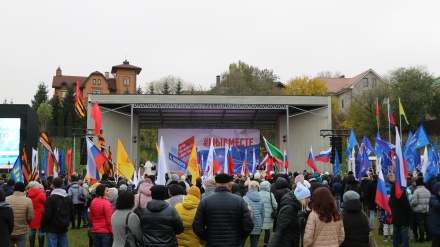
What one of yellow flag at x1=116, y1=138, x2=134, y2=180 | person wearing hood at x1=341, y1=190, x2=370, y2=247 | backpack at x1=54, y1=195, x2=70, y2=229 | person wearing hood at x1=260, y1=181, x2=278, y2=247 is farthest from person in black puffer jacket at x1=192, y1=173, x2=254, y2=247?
yellow flag at x1=116, y1=138, x2=134, y2=180

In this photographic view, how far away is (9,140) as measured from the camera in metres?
25.4

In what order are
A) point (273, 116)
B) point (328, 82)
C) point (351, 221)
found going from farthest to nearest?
point (328, 82), point (273, 116), point (351, 221)

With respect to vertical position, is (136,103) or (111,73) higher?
(111,73)

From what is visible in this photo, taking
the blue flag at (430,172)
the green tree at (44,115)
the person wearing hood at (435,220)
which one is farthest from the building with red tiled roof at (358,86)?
the person wearing hood at (435,220)

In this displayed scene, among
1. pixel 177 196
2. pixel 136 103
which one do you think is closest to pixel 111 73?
pixel 136 103

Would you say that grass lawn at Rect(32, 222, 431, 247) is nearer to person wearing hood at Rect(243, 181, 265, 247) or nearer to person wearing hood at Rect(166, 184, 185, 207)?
person wearing hood at Rect(243, 181, 265, 247)

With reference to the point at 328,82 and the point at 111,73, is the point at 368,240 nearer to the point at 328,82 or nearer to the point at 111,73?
the point at 328,82

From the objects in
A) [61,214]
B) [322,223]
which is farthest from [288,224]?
[61,214]

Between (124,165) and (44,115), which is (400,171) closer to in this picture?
(124,165)

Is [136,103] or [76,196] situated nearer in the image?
[76,196]

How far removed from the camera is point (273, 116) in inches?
1291

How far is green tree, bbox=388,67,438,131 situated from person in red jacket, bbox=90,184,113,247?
160 feet

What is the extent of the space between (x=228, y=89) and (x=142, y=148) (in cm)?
1221

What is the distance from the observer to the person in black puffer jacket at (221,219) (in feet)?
18.4
